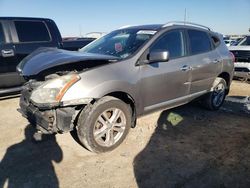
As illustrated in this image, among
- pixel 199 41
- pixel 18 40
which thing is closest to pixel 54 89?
pixel 199 41

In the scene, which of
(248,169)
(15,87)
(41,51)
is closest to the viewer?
(248,169)

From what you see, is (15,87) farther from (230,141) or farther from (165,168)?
(230,141)

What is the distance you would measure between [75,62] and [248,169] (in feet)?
8.45

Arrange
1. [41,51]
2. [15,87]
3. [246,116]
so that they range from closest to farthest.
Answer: [41,51]
[246,116]
[15,87]

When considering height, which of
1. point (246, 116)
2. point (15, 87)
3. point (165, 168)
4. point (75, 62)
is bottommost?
point (246, 116)

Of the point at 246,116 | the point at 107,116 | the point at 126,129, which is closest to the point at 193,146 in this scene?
the point at 126,129

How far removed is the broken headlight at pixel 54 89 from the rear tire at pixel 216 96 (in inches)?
126

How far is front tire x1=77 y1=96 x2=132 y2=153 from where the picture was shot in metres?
3.46

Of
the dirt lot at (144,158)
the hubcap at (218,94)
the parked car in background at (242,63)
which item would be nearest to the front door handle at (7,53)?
the dirt lot at (144,158)

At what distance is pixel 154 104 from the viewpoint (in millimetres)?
4234

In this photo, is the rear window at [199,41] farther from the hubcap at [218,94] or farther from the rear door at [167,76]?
the hubcap at [218,94]

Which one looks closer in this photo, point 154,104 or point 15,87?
point 154,104

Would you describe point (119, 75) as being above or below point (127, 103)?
above

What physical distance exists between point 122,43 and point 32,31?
3.00m
